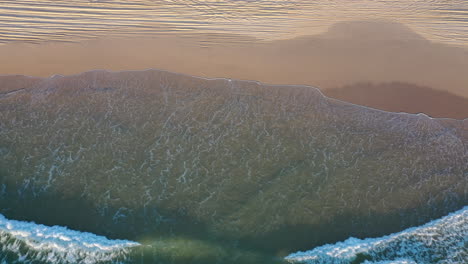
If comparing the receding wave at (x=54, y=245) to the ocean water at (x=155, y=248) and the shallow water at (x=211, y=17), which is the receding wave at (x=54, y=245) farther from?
the shallow water at (x=211, y=17)

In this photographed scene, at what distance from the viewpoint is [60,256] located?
7949 millimetres

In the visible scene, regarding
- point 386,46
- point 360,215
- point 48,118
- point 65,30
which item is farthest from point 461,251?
point 65,30

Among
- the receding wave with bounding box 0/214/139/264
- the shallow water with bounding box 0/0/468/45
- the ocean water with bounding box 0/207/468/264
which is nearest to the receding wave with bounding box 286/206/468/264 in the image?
→ the ocean water with bounding box 0/207/468/264

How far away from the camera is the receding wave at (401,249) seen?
8234 mm

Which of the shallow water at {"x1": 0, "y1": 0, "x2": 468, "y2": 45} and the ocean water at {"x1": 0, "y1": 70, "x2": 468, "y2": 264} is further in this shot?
the shallow water at {"x1": 0, "y1": 0, "x2": 468, "y2": 45}

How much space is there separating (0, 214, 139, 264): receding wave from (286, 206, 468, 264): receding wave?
4700 millimetres

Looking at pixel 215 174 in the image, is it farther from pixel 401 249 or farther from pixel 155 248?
pixel 401 249

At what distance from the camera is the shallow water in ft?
38.3

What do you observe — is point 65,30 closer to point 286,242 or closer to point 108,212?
point 108,212

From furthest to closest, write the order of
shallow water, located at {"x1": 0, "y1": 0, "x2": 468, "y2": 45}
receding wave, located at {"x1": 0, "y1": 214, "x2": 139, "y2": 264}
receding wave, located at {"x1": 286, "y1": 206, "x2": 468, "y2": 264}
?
shallow water, located at {"x1": 0, "y1": 0, "x2": 468, "y2": 45} < receding wave, located at {"x1": 286, "y1": 206, "x2": 468, "y2": 264} < receding wave, located at {"x1": 0, "y1": 214, "x2": 139, "y2": 264}

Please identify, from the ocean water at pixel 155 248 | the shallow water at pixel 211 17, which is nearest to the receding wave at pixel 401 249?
the ocean water at pixel 155 248

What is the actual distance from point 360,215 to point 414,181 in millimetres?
2099

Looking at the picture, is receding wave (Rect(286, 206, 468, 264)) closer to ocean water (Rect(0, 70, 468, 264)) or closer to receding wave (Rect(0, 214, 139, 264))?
ocean water (Rect(0, 70, 468, 264))

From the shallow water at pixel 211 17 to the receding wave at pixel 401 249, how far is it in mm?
7540
